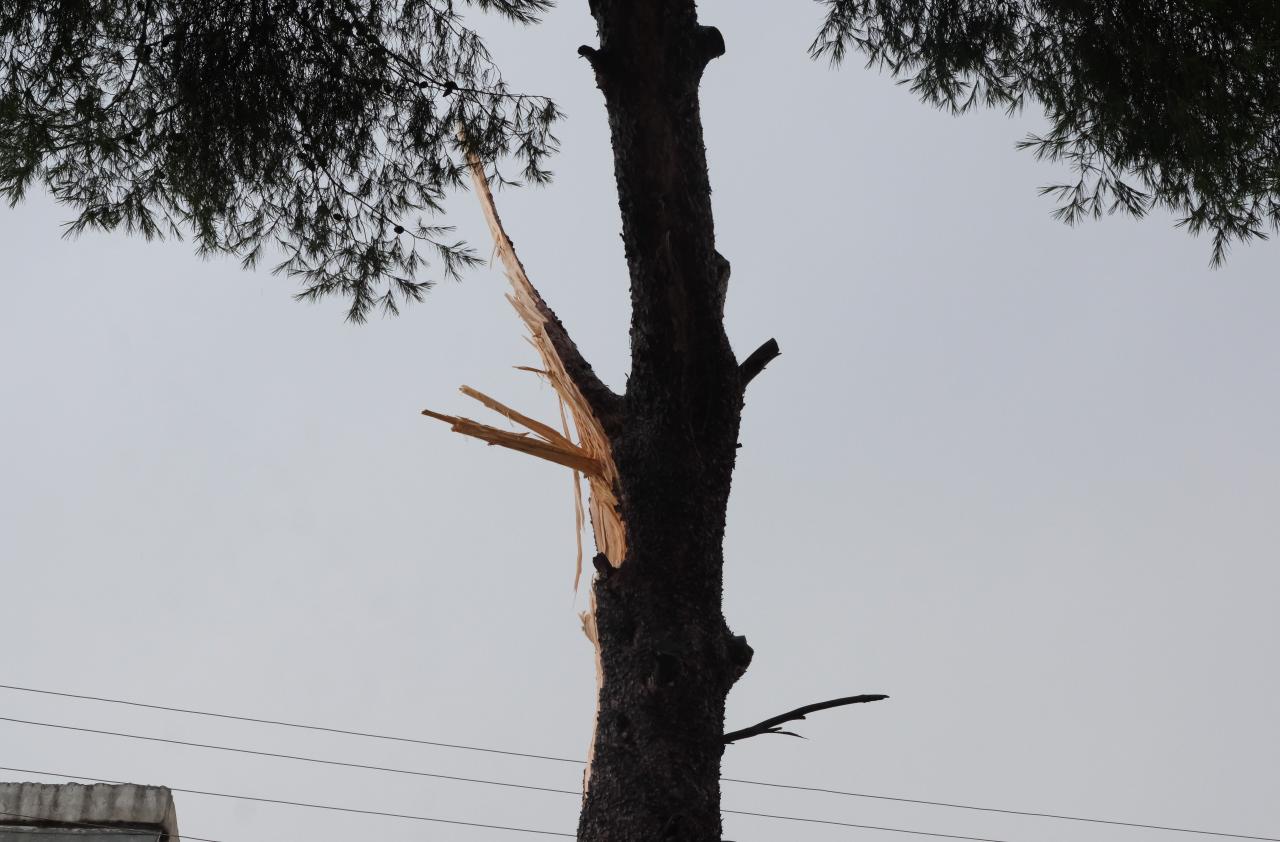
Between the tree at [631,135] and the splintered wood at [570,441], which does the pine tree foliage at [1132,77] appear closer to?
the tree at [631,135]

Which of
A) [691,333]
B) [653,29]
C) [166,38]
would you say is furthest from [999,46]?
[166,38]

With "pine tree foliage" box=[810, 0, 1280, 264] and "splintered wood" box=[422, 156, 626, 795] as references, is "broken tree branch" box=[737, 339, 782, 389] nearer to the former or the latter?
"splintered wood" box=[422, 156, 626, 795]

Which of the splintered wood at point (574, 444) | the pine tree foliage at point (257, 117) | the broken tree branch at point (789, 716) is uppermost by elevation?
the pine tree foliage at point (257, 117)

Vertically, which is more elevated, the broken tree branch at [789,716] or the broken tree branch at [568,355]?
the broken tree branch at [568,355]

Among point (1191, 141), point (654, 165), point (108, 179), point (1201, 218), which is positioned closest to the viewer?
point (654, 165)

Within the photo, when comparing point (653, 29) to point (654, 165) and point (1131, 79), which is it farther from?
point (1131, 79)

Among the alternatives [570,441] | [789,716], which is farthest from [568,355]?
[789,716]

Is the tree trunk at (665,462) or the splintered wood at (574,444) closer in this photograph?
the tree trunk at (665,462)

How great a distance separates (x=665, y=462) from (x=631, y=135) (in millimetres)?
753

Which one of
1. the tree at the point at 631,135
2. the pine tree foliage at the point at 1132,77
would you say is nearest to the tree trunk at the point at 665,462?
the tree at the point at 631,135

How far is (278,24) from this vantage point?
152 inches

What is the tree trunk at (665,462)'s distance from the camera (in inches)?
94.0

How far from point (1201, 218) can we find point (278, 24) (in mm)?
2975

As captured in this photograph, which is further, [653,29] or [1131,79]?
[1131,79]
